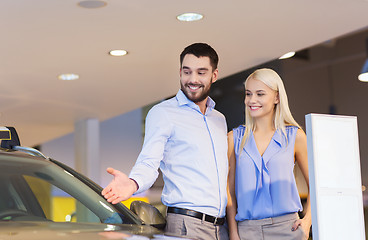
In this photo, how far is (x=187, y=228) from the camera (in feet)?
7.90

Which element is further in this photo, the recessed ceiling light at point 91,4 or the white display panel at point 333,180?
the recessed ceiling light at point 91,4

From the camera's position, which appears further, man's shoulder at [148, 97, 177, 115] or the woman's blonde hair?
the woman's blonde hair

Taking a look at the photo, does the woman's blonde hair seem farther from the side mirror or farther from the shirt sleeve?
the side mirror

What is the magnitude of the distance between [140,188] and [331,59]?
884cm

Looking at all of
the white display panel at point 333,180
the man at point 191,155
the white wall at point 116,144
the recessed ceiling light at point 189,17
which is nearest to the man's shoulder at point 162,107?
the man at point 191,155

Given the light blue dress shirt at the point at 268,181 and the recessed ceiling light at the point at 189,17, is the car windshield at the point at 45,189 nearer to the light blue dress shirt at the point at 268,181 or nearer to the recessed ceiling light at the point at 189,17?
the light blue dress shirt at the point at 268,181

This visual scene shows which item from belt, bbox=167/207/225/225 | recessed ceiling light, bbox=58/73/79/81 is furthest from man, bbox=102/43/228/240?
recessed ceiling light, bbox=58/73/79/81

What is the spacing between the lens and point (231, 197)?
2662 millimetres

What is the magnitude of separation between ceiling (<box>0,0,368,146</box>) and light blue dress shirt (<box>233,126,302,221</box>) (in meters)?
2.13

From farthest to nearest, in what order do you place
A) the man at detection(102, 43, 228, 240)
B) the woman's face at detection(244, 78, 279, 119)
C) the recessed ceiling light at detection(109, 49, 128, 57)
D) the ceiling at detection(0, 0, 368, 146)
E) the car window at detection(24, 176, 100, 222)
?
1. the recessed ceiling light at detection(109, 49, 128, 57)
2. the ceiling at detection(0, 0, 368, 146)
3. the woman's face at detection(244, 78, 279, 119)
4. the man at detection(102, 43, 228, 240)
5. the car window at detection(24, 176, 100, 222)

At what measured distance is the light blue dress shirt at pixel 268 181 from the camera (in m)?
2.55

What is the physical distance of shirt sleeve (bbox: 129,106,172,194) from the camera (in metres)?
2.28

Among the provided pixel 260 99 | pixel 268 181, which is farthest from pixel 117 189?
pixel 260 99

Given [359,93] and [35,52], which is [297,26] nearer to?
[359,93]
